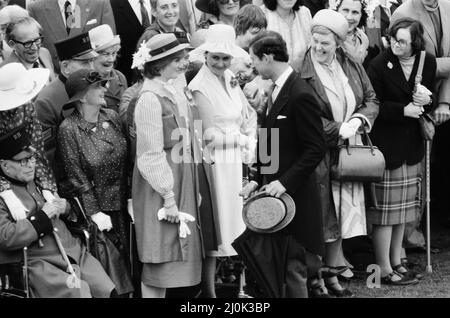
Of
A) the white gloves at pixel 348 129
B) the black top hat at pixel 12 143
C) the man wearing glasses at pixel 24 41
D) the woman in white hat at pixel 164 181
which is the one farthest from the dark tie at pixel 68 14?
the white gloves at pixel 348 129

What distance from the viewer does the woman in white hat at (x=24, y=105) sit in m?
6.89

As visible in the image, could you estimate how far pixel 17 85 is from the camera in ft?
23.0

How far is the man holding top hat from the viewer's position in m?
7.39

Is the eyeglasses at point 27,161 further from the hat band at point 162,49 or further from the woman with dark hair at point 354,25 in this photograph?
the woman with dark hair at point 354,25

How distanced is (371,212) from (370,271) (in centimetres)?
53

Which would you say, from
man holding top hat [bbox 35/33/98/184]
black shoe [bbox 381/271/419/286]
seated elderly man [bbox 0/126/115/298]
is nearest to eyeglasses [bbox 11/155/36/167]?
seated elderly man [bbox 0/126/115/298]

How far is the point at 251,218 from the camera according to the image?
22.9 ft

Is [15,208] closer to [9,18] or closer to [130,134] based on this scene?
[130,134]

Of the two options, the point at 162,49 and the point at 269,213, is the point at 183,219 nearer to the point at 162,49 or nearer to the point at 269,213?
the point at 269,213

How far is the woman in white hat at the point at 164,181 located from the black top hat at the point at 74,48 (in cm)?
58

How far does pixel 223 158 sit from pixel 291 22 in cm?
184

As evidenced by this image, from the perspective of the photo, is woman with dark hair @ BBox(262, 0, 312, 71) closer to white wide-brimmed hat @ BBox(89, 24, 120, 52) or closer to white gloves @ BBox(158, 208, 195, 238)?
white wide-brimmed hat @ BBox(89, 24, 120, 52)

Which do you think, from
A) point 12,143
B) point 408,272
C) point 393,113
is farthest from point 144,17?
point 408,272

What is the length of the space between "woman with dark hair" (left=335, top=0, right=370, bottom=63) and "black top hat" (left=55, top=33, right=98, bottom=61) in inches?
96.0
